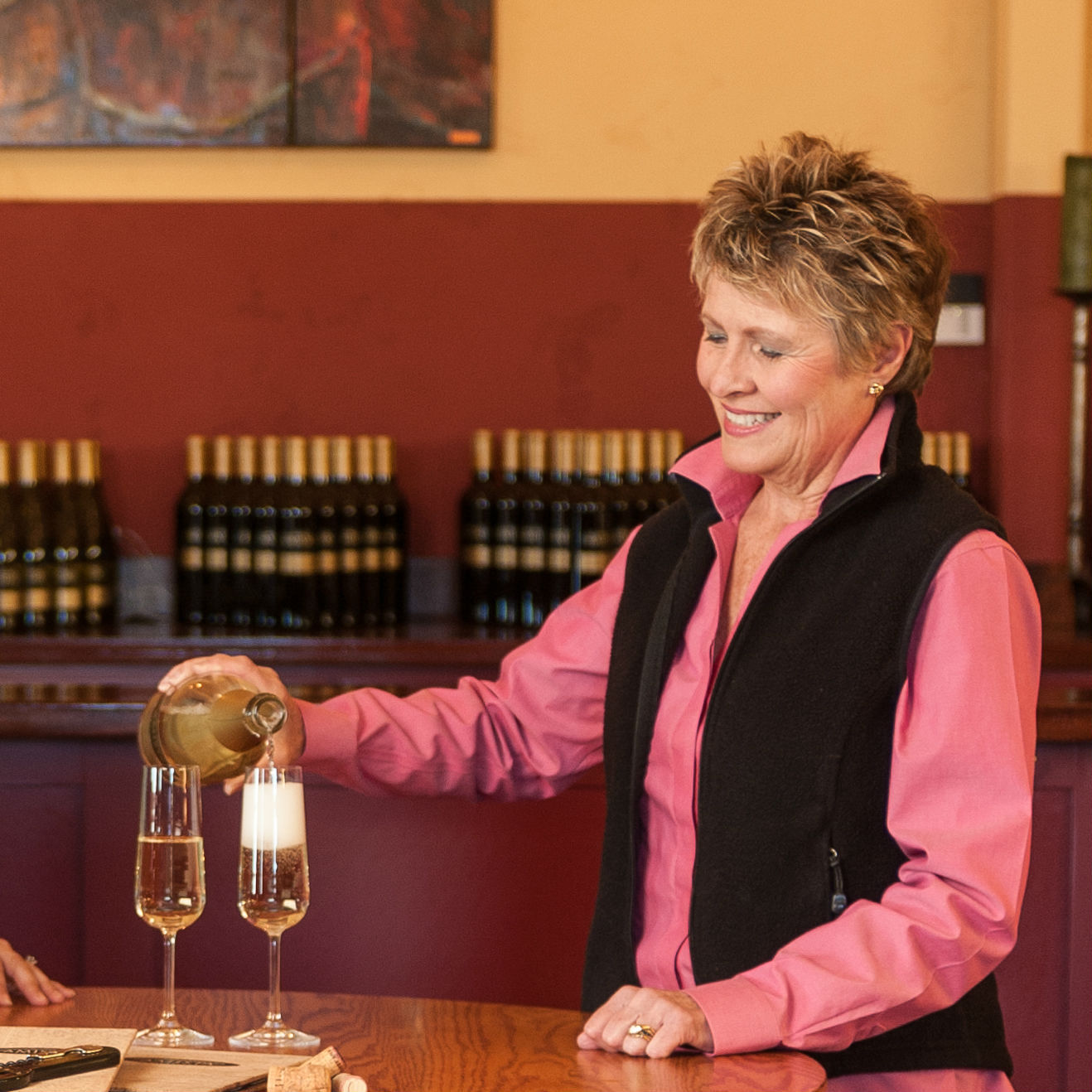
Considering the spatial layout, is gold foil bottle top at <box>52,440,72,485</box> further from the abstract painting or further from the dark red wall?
the abstract painting

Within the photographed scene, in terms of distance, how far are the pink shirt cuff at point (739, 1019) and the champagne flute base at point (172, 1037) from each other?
42 cm

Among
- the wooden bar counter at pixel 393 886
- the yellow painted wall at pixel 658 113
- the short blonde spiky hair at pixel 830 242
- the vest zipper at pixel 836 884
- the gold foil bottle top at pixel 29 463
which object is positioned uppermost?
the yellow painted wall at pixel 658 113

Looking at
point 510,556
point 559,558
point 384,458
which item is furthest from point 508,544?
point 384,458

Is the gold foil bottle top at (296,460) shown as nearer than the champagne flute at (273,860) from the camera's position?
No

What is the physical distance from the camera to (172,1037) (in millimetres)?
1332

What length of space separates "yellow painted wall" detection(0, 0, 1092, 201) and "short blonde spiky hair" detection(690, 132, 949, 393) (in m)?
2.56

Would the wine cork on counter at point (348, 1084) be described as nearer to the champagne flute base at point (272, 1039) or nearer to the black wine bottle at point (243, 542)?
the champagne flute base at point (272, 1039)

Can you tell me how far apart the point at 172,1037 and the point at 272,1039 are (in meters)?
0.09

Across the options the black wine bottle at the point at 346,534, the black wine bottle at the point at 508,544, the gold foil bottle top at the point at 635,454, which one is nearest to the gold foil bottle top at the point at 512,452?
the black wine bottle at the point at 508,544

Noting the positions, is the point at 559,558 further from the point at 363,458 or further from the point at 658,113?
the point at 658,113

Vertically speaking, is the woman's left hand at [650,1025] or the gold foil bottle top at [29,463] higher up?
the gold foil bottle top at [29,463]

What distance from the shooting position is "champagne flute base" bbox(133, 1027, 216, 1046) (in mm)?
1322

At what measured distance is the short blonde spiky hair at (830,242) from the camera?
1509 millimetres

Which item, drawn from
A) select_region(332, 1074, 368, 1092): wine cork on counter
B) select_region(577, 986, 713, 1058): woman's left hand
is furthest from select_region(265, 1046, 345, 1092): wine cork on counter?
select_region(577, 986, 713, 1058): woman's left hand
